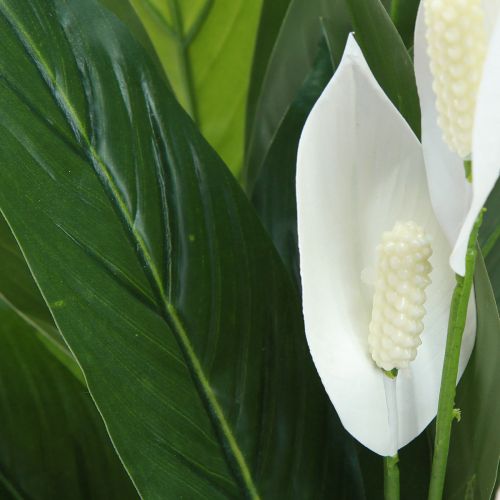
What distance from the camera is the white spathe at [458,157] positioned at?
0.22 metres

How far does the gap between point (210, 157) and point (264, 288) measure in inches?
2.5

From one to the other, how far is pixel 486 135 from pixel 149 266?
15cm

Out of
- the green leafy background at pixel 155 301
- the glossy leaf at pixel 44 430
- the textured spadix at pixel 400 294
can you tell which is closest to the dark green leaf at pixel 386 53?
the green leafy background at pixel 155 301

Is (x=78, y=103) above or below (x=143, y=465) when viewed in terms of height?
above

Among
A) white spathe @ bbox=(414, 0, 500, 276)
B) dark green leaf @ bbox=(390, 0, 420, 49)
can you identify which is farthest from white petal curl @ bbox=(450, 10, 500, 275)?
dark green leaf @ bbox=(390, 0, 420, 49)

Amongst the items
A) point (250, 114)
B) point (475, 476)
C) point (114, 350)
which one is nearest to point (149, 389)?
point (114, 350)

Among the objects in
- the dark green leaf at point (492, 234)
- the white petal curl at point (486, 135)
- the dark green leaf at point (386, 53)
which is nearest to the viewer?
the white petal curl at point (486, 135)

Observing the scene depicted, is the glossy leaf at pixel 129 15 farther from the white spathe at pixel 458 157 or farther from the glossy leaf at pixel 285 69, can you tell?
the white spathe at pixel 458 157

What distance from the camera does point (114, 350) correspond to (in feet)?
1.03

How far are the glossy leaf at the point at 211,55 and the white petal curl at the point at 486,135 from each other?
29 cm

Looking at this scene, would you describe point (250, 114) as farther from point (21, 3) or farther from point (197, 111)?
point (21, 3)

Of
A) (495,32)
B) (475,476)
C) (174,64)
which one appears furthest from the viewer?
(174,64)

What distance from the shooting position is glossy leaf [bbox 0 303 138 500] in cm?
41

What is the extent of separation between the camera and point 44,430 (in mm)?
420
